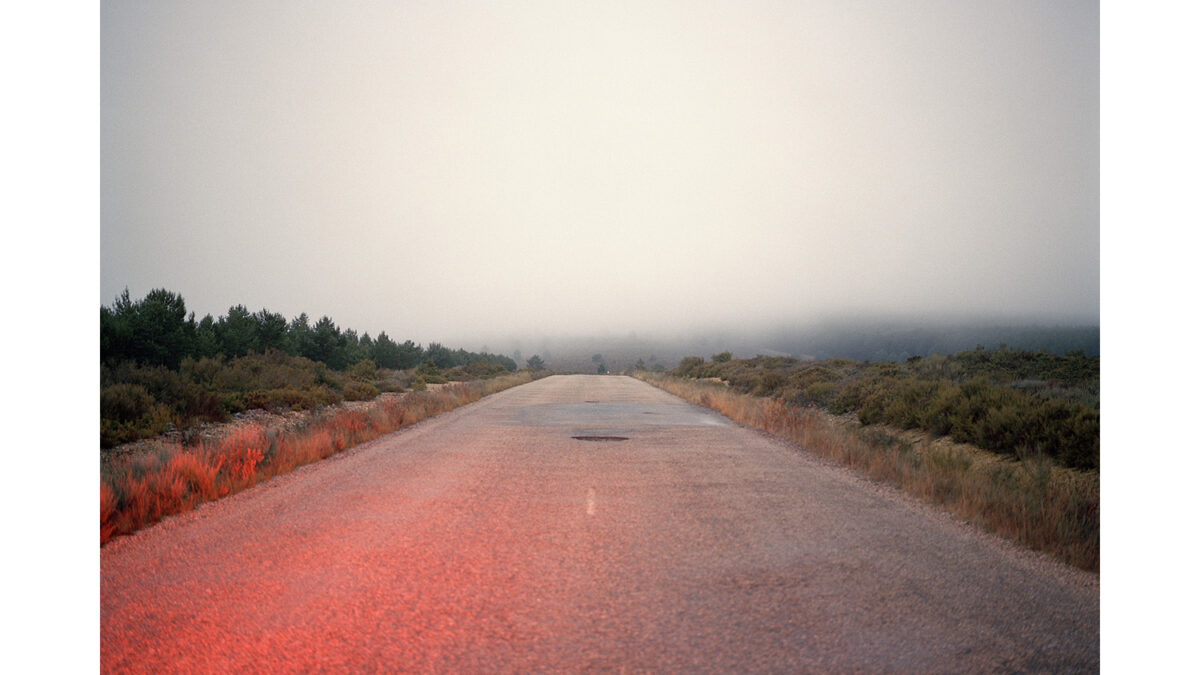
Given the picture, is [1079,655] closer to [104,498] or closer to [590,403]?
[104,498]

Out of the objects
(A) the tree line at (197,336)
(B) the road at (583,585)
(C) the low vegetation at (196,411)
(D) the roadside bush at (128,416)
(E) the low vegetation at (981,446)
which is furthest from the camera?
(A) the tree line at (197,336)

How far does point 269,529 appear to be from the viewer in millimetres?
6848

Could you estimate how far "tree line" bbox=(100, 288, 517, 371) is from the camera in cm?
2670

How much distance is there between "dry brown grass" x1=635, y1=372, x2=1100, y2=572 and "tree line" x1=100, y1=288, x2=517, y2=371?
24623mm

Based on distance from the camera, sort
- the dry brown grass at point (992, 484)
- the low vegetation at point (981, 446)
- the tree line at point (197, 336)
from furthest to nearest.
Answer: the tree line at point (197, 336), the low vegetation at point (981, 446), the dry brown grass at point (992, 484)

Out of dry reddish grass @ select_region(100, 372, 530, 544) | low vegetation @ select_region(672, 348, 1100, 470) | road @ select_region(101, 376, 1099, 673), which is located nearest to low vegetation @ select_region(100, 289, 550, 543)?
dry reddish grass @ select_region(100, 372, 530, 544)

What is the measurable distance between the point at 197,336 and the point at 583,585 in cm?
3398

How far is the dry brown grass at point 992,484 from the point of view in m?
6.55

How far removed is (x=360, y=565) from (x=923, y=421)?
13.9 metres

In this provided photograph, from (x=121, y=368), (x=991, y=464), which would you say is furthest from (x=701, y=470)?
(x=121, y=368)

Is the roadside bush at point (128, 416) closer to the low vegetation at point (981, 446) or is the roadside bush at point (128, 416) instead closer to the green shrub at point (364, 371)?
the low vegetation at point (981, 446)

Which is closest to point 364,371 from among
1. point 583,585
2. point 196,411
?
point 196,411

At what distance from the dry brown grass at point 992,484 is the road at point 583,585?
0.40m

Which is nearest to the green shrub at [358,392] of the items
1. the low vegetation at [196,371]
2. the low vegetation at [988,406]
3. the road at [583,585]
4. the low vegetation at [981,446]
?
the low vegetation at [196,371]
